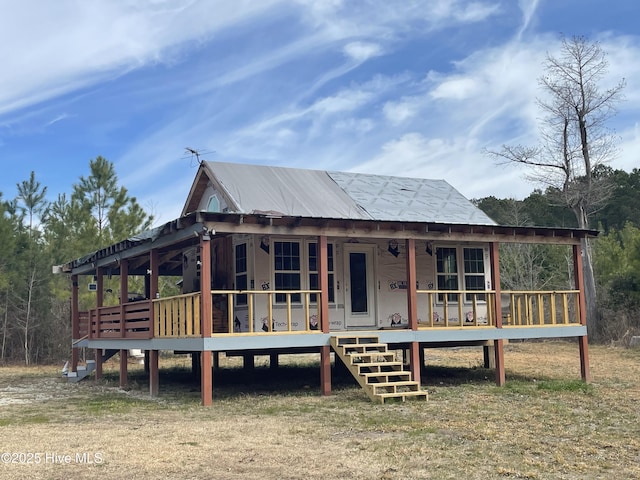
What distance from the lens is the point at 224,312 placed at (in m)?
16.1

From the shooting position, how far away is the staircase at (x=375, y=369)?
13.2 metres

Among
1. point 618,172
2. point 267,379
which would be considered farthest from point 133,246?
point 618,172

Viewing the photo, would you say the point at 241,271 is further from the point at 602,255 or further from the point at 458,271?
the point at 602,255

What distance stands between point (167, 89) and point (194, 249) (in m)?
6.59

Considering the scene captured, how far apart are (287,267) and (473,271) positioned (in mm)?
5316

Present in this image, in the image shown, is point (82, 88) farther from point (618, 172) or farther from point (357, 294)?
point (618, 172)

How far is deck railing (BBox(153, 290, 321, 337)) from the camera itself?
14281 mm

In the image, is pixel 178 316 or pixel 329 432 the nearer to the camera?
pixel 329 432

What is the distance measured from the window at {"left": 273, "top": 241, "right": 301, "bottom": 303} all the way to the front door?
4.41 ft

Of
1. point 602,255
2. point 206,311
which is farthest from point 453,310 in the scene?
point 602,255

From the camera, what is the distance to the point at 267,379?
63.2ft

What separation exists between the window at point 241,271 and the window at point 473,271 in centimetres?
591

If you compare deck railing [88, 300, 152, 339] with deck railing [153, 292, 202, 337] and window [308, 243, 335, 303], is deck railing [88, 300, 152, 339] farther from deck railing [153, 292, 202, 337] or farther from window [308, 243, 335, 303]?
window [308, 243, 335, 303]

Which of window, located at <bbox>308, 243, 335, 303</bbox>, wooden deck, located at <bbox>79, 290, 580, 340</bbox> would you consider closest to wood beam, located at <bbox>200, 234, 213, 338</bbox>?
wooden deck, located at <bbox>79, 290, 580, 340</bbox>
